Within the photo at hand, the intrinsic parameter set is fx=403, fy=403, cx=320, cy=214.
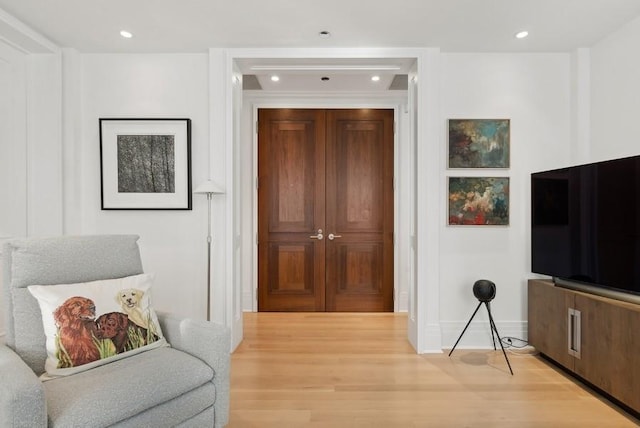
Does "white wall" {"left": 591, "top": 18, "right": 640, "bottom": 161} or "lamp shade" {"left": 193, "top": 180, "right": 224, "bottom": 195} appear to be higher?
"white wall" {"left": 591, "top": 18, "right": 640, "bottom": 161}

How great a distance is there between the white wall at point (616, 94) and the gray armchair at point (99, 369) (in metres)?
3.09

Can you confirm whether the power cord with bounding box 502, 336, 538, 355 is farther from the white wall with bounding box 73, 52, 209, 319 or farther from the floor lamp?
the white wall with bounding box 73, 52, 209, 319

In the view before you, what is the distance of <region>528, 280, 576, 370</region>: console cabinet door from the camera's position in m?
2.84

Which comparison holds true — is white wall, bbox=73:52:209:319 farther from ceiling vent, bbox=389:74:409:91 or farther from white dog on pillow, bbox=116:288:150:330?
ceiling vent, bbox=389:74:409:91

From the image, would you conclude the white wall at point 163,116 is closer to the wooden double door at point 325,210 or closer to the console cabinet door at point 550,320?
the wooden double door at point 325,210

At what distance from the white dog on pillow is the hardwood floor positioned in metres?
0.79

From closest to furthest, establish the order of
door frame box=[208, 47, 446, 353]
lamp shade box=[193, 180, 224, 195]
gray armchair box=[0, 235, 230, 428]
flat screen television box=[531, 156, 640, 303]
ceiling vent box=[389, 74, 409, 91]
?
gray armchair box=[0, 235, 230, 428], flat screen television box=[531, 156, 640, 303], lamp shade box=[193, 180, 224, 195], door frame box=[208, 47, 446, 353], ceiling vent box=[389, 74, 409, 91]

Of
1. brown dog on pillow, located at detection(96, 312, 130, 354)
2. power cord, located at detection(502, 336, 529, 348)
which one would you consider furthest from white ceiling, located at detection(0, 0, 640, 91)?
Result: power cord, located at detection(502, 336, 529, 348)

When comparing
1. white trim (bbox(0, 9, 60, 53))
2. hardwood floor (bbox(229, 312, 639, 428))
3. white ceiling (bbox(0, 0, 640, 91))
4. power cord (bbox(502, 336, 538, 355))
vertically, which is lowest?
hardwood floor (bbox(229, 312, 639, 428))

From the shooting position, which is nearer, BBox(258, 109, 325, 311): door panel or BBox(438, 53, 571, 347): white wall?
BBox(438, 53, 571, 347): white wall

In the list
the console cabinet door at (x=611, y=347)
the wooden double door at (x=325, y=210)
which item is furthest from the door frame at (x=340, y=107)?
the console cabinet door at (x=611, y=347)

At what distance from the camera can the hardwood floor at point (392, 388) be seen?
228cm

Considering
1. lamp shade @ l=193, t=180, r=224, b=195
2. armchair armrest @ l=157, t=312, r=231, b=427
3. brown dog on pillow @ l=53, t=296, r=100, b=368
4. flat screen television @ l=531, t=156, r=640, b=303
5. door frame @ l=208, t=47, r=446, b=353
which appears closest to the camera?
brown dog on pillow @ l=53, t=296, r=100, b=368

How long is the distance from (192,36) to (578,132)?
127 inches
